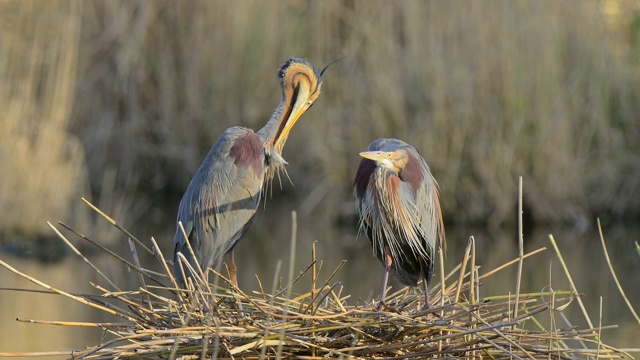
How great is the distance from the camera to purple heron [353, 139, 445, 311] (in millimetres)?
4719

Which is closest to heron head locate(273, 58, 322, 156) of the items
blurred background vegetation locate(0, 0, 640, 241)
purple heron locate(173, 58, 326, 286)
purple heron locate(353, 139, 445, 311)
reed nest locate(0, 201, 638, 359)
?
purple heron locate(173, 58, 326, 286)

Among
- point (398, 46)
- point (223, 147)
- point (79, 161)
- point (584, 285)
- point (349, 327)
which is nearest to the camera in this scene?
point (349, 327)

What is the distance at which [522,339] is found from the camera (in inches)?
159

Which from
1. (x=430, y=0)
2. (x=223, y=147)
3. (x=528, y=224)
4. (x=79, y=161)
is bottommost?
(x=528, y=224)

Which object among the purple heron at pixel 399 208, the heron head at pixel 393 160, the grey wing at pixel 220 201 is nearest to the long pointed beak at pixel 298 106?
the grey wing at pixel 220 201

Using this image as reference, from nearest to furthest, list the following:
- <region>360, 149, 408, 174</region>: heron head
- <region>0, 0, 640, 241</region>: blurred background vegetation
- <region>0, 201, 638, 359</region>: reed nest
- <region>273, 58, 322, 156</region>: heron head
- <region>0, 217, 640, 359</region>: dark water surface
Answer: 1. <region>0, 201, 638, 359</region>: reed nest
2. <region>360, 149, 408, 174</region>: heron head
3. <region>273, 58, 322, 156</region>: heron head
4. <region>0, 217, 640, 359</region>: dark water surface
5. <region>0, 0, 640, 241</region>: blurred background vegetation

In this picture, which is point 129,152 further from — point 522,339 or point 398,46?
point 522,339

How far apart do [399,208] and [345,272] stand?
14.5 feet

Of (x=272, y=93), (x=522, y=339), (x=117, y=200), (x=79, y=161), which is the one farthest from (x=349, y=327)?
(x=272, y=93)

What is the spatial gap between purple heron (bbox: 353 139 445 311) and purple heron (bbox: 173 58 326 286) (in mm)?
770

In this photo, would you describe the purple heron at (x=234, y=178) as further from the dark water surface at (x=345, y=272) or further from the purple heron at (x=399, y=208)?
the dark water surface at (x=345, y=272)

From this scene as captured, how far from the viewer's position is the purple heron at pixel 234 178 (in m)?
5.50

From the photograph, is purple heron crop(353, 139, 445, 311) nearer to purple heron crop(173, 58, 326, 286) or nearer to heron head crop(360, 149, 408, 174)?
heron head crop(360, 149, 408, 174)

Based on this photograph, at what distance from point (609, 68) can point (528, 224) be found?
1.71 metres
